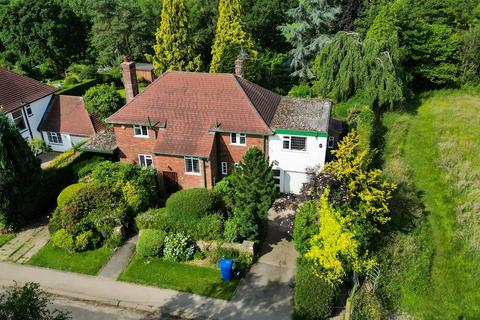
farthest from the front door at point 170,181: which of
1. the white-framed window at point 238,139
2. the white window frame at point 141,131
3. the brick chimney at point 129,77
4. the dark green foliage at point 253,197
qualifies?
the brick chimney at point 129,77

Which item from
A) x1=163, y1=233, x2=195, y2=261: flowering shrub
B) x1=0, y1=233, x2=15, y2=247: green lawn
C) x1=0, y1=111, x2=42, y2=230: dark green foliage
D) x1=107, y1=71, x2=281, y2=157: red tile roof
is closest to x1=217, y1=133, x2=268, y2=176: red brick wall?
x1=107, y1=71, x2=281, y2=157: red tile roof

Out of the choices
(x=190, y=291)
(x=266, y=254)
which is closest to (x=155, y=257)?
(x=190, y=291)

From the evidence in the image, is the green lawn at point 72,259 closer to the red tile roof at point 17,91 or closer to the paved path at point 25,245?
the paved path at point 25,245

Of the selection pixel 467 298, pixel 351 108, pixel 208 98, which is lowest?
pixel 467 298

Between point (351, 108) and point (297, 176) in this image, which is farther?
point (351, 108)

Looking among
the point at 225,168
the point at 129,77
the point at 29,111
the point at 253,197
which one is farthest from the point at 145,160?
the point at 29,111

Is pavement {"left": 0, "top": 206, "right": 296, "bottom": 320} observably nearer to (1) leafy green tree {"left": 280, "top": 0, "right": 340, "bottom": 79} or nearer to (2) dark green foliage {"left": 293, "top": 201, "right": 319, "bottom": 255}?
(2) dark green foliage {"left": 293, "top": 201, "right": 319, "bottom": 255}

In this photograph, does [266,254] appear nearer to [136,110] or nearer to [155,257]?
[155,257]
